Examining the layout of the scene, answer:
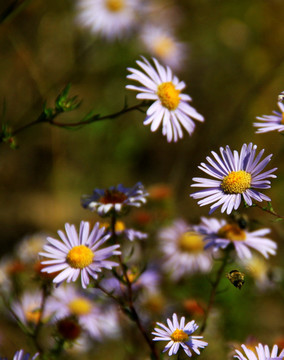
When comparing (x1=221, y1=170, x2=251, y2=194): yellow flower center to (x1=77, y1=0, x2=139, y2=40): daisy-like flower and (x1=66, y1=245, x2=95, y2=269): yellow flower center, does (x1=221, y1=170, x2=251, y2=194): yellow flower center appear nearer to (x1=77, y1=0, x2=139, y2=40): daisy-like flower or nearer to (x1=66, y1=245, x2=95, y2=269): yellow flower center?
(x1=66, y1=245, x2=95, y2=269): yellow flower center

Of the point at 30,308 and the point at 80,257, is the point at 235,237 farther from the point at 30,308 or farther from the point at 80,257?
the point at 30,308

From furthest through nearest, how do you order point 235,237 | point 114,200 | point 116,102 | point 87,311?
point 116,102 → point 87,311 → point 235,237 → point 114,200

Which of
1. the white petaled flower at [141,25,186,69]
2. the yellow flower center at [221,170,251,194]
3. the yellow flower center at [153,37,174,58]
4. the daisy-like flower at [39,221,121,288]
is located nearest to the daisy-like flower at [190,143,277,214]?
the yellow flower center at [221,170,251,194]

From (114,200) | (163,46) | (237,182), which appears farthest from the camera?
(163,46)

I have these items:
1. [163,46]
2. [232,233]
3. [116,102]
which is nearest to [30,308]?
[232,233]

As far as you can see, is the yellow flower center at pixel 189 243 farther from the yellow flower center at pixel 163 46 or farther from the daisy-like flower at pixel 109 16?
the yellow flower center at pixel 163 46

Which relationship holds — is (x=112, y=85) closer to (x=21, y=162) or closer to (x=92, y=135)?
(x=92, y=135)
